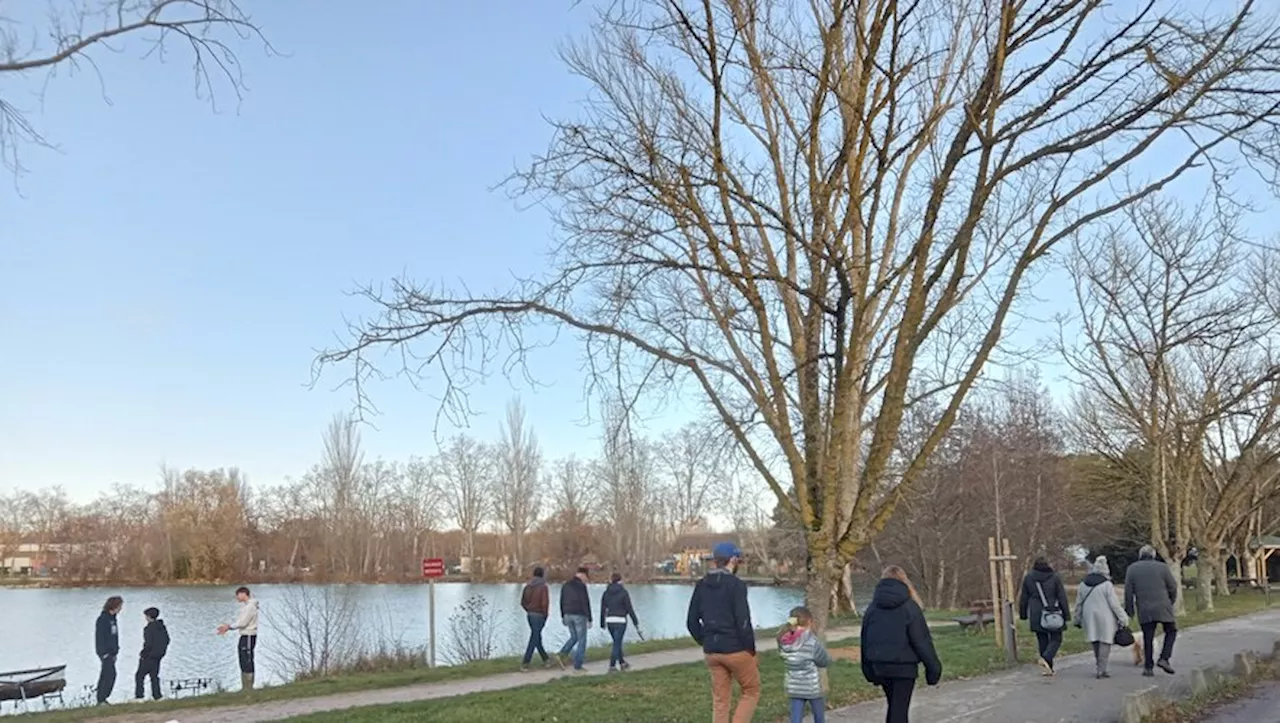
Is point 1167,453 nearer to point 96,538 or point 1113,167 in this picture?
point 1113,167

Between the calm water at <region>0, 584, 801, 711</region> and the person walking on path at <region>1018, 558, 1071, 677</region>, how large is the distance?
44.1 feet

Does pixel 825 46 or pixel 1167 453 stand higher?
pixel 825 46

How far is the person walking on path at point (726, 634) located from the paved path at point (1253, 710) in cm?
540

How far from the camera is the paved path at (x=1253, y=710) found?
10.4 metres

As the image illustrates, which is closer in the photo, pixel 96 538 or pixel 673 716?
pixel 673 716

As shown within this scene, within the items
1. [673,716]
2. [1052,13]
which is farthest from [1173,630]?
[1052,13]

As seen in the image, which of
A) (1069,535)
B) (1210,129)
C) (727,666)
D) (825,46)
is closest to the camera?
(1210,129)

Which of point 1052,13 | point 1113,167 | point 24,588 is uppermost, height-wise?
point 1052,13

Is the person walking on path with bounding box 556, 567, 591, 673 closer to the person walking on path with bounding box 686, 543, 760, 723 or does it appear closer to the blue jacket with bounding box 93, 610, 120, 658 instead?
the blue jacket with bounding box 93, 610, 120, 658

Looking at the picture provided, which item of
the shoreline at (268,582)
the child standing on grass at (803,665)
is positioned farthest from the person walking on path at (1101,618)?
the shoreline at (268,582)

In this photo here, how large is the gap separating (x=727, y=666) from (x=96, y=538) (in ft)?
276

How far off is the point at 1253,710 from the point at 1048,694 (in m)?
2.05

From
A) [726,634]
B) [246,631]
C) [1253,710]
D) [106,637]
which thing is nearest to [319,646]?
[246,631]

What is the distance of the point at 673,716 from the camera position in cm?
1041
